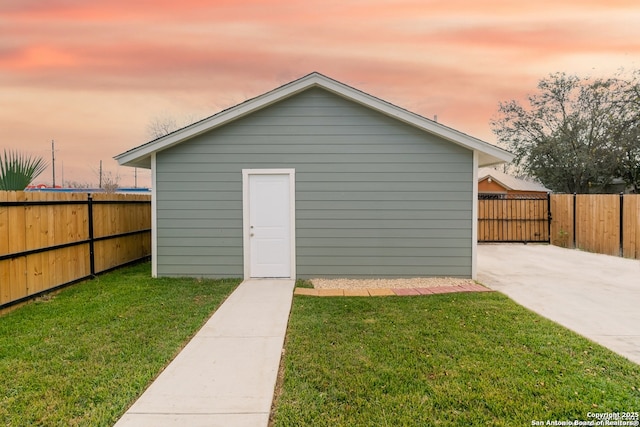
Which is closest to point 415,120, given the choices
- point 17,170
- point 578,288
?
point 578,288

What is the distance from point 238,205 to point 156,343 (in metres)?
3.68

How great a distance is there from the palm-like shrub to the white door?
363cm

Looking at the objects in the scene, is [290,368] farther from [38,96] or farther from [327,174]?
[38,96]

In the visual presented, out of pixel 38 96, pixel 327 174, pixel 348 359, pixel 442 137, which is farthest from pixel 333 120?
pixel 38 96

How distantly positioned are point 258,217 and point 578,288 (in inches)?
241

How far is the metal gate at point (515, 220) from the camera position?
13180 mm

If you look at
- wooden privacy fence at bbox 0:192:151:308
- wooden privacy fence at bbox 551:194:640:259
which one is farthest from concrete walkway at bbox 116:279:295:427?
wooden privacy fence at bbox 551:194:640:259

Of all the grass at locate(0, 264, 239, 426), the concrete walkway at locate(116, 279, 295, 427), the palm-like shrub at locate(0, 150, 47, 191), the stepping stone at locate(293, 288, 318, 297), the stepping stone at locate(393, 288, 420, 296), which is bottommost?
the concrete walkway at locate(116, 279, 295, 427)

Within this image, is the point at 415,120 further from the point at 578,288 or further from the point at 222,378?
the point at 222,378

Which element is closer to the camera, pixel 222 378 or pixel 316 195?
pixel 222 378

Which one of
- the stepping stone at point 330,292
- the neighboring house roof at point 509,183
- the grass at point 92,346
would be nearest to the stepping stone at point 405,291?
the stepping stone at point 330,292

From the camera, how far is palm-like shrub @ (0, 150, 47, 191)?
234 inches

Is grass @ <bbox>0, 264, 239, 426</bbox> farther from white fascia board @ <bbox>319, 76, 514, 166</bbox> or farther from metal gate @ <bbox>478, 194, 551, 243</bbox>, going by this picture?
metal gate @ <bbox>478, 194, 551, 243</bbox>

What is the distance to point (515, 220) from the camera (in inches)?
527
